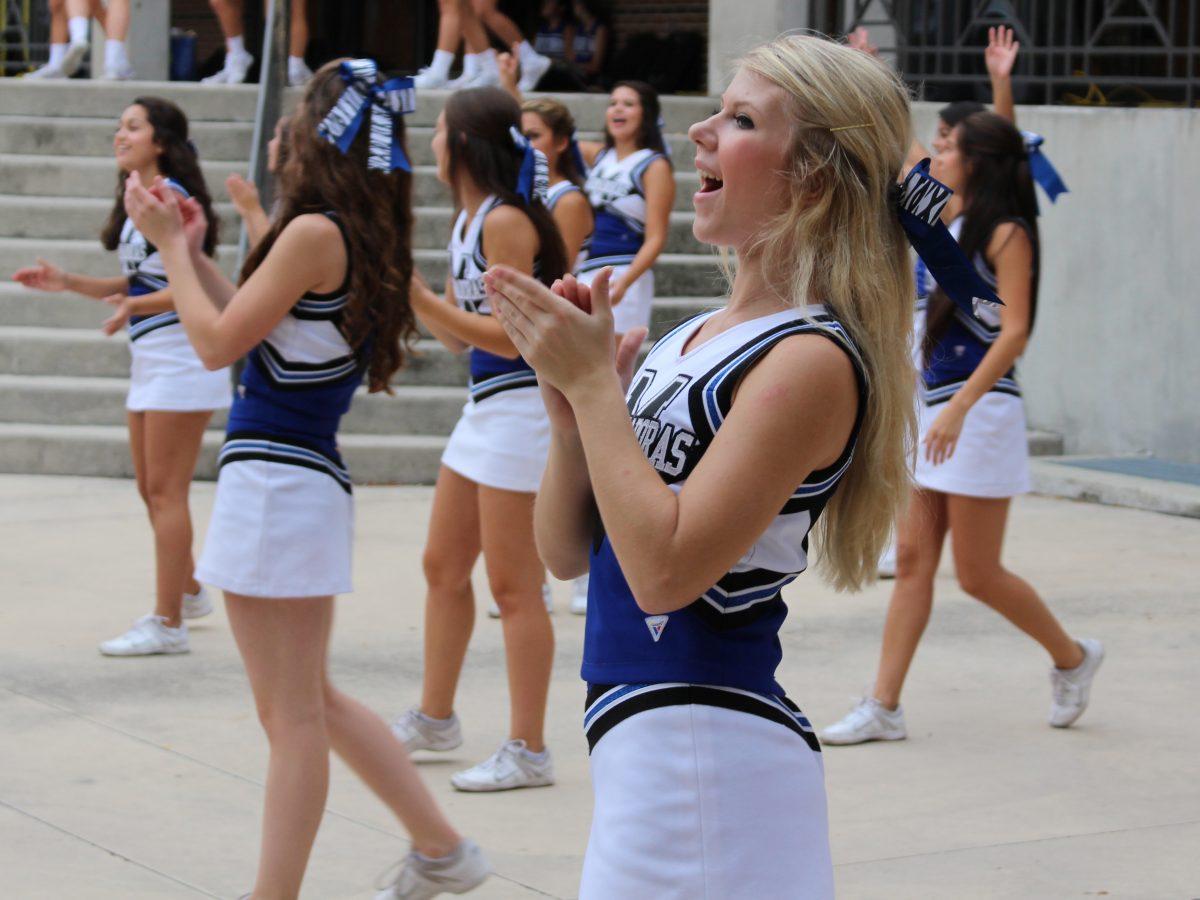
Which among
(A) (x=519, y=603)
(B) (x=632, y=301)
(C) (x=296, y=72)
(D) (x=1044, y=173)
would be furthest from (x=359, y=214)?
(C) (x=296, y=72)

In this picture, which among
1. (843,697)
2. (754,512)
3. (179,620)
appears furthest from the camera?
(179,620)

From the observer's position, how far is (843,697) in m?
6.07

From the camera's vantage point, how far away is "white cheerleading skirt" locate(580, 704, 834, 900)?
7.61ft

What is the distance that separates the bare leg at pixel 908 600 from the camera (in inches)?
219

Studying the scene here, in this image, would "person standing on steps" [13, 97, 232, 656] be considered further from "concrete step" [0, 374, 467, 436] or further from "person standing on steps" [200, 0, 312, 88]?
"person standing on steps" [200, 0, 312, 88]

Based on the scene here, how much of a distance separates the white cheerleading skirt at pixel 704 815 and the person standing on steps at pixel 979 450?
10.4 feet

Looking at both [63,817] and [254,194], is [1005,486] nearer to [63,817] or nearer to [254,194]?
[254,194]

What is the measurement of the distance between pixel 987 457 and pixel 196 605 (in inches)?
124

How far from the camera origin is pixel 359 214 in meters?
4.12

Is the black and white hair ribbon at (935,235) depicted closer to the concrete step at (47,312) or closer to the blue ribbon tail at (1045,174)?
the blue ribbon tail at (1045,174)

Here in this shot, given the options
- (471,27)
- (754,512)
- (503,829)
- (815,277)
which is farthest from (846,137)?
(471,27)

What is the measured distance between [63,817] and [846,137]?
3260 mm

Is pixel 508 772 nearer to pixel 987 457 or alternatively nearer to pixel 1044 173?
pixel 987 457

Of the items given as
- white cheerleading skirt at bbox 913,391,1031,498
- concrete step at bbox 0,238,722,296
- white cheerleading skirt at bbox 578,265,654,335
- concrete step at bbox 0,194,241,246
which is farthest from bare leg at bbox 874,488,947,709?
concrete step at bbox 0,194,241,246
